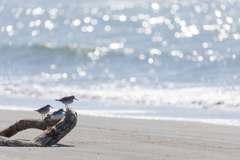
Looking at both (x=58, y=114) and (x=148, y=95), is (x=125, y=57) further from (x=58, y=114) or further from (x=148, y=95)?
(x=58, y=114)

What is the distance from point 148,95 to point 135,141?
5300 millimetres

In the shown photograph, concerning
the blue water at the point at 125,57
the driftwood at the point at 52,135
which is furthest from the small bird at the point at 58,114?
the blue water at the point at 125,57

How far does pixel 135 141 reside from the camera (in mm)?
5246

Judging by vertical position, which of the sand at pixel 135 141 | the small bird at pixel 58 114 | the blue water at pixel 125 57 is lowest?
the sand at pixel 135 141

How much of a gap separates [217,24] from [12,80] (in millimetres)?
11293

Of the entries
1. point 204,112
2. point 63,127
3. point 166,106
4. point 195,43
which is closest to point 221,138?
point 63,127

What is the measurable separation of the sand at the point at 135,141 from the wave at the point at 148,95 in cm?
242

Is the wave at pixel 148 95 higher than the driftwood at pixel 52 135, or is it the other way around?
the wave at pixel 148 95

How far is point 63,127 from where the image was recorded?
4492mm

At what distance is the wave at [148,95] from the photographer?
944cm

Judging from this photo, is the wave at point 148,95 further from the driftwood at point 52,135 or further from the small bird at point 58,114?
the driftwood at point 52,135

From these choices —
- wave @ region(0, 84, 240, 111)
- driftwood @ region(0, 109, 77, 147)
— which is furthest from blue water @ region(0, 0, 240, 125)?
driftwood @ region(0, 109, 77, 147)

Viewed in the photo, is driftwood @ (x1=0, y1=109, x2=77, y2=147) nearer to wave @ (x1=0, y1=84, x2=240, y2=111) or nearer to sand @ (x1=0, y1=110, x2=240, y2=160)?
sand @ (x1=0, y1=110, x2=240, y2=160)

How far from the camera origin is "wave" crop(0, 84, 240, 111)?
31.0 feet
